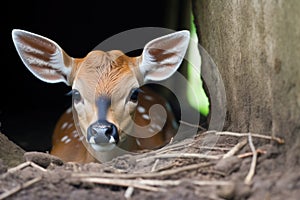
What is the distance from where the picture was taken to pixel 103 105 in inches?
158

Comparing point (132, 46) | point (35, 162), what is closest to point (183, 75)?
point (132, 46)

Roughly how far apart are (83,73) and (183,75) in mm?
3751

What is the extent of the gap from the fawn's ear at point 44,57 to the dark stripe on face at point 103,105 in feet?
1.86

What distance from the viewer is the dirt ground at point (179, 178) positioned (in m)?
2.70

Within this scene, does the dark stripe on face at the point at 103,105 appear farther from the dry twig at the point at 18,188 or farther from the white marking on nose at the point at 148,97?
the white marking on nose at the point at 148,97

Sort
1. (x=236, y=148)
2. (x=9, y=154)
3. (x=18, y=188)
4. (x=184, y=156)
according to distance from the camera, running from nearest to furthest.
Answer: (x=18, y=188) < (x=236, y=148) < (x=184, y=156) < (x=9, y=154)

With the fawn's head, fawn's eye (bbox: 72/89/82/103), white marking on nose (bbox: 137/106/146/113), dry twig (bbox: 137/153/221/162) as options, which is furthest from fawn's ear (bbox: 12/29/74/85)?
dry twig (bbox: 137/153/221/162)

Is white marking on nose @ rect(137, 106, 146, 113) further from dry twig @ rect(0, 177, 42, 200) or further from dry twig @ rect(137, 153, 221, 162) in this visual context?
dry twig @ rect(0, 177, 42, 200)

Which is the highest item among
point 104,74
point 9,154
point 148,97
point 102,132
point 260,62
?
point 260,62

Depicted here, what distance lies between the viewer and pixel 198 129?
4965 mm

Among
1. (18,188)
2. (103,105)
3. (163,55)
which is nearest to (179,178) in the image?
(18,188)

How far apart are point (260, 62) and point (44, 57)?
186 centimetres

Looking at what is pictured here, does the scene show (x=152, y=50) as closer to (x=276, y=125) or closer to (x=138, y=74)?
(x=138, y=74)

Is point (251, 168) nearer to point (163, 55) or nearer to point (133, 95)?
point (133, 95)
